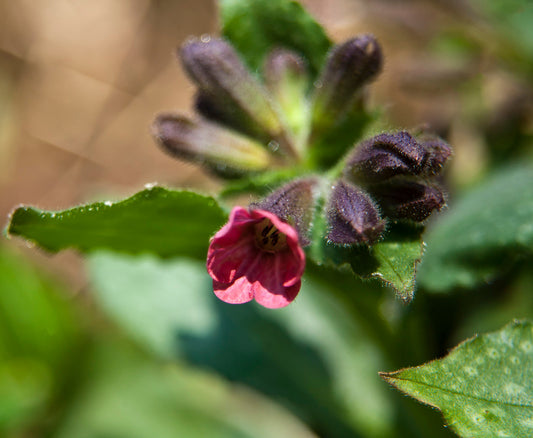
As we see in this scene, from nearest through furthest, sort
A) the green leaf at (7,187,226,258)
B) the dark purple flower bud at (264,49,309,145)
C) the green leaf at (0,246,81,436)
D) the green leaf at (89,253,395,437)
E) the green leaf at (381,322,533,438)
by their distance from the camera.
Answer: the green leaf at (381,322,533,438) → the green leaf at (7,187,226,258) → the dark purple flower bud at (264,49,309,145) → the green leaf at (89,253,395,437) → the green leaf at (0,246,81,436)

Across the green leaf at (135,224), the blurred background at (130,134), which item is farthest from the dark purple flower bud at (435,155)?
the blurred background at (130,134)

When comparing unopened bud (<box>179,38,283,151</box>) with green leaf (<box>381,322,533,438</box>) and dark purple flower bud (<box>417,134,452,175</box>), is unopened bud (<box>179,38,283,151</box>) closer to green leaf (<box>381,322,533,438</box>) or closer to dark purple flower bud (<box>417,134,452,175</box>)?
dark purple flower bud (<box>417,134,452,175</box>)

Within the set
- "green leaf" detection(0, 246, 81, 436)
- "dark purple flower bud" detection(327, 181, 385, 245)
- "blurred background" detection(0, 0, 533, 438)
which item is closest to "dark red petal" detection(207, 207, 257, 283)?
"dark purple flower bud" detection(327, 181, 385, 245)

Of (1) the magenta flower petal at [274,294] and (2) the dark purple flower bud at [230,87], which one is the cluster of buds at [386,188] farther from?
(2) the dark purple flower bud at [230,87]

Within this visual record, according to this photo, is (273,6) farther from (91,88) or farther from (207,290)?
(91,88)

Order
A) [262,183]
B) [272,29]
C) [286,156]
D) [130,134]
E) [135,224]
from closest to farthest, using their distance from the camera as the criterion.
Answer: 1. [135,224]
2. [262,183]
3. [286,156]
4. [272,29]
5. [130,134]

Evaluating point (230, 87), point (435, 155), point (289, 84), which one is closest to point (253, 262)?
point (435, 155)

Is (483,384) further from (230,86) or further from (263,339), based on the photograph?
(263,339)
